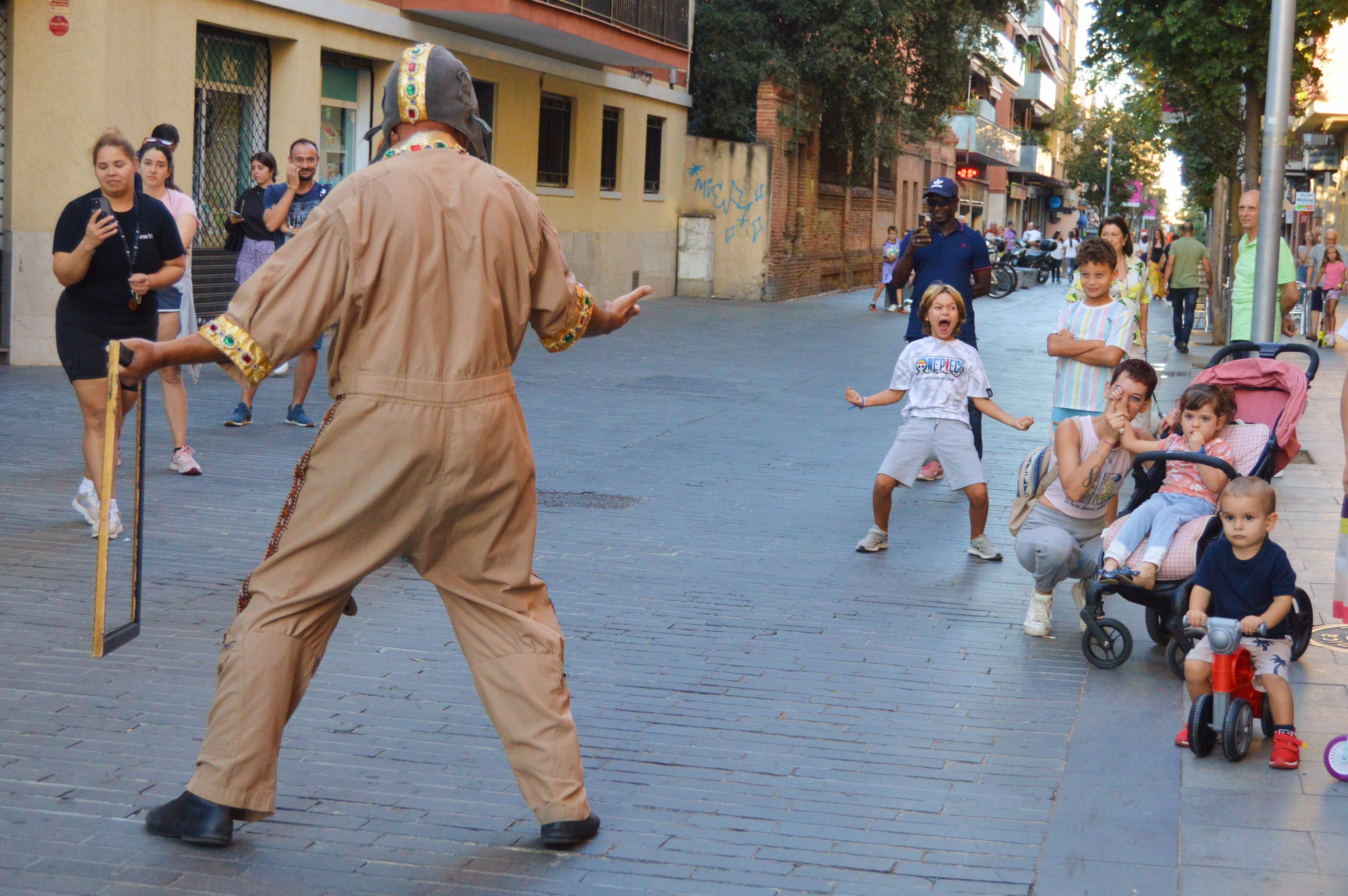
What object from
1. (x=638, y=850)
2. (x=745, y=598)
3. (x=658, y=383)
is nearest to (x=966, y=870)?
(x=638, y=850)

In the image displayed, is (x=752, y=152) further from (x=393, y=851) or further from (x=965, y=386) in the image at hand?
(x=393, y=851)

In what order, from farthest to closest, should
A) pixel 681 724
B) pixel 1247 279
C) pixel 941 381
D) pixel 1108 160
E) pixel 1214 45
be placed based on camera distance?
pixel 1108 160 → pixel 1214 45 → pixel 1247 279 → pixel 941 381 → pixel 681 724

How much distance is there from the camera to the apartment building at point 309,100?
14.4 metres

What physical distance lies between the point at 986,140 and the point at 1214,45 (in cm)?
4579

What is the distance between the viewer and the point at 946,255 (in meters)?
10.1

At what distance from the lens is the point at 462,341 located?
3.65 metres

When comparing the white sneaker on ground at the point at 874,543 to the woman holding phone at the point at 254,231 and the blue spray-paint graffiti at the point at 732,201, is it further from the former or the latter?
the blue spray-paint graffiti at the point at 732,201

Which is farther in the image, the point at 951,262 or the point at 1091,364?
the point at 951,262

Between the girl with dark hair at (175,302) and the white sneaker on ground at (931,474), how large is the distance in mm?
4584

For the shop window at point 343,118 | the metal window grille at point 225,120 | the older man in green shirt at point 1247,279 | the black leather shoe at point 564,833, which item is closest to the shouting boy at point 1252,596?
the black leather shoe at point 564,833

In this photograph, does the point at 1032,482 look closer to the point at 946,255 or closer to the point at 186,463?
the point at 946,255

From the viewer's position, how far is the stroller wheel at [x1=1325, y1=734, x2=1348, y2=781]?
4531 mm

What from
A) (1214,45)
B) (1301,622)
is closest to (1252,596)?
(1301,622)

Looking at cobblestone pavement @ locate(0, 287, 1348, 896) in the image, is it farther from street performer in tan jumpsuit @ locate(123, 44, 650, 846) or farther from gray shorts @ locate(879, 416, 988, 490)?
gray shorts @ locate(879, 416, 988, 490)
